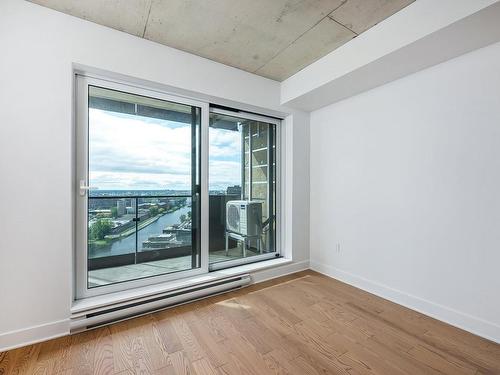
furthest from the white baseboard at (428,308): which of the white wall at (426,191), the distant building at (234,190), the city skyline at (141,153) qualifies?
the city skyline at (141,153)

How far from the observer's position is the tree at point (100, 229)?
6.91 ft

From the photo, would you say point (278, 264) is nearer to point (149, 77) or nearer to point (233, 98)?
point (233, 98)

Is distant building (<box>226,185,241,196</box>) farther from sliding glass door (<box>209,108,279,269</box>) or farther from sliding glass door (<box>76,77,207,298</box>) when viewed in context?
sliding glass door (<box>76,77,207,298</box>)

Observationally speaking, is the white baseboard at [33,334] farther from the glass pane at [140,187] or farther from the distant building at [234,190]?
the distant building at [234,190]

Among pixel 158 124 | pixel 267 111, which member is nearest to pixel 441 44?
pixel 267 111

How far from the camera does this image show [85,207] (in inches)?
79.8

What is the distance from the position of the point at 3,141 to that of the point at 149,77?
1181 mm

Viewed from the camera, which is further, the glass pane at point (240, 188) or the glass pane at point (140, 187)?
the glass pane at point (240, 188)

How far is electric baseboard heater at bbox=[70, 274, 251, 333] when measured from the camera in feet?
6.02

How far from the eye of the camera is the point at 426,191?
2.14 meters

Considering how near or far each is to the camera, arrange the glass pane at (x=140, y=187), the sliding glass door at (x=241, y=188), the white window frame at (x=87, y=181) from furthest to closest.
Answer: the sliding glass door at (x=241, y=188)
the glass pane at (x=140, y=187)
the white window frame at (x=87, y=181)

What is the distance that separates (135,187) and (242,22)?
1.78 m

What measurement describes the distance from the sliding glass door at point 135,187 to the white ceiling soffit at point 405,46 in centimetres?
139

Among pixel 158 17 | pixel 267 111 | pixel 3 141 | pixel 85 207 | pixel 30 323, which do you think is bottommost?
pixel 30 323
